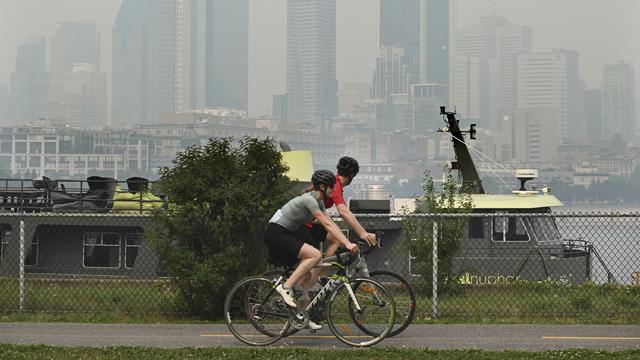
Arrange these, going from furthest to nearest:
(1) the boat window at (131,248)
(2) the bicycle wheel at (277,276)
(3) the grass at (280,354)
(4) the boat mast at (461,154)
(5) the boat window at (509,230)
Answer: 1. (4) the boat mast at (461,154)
2. (1) the boat window at (131,248)
3. (5) the boat window at (509,230)
4. (2) the bicycle wheel at (277,276)
5. (3) the grass at (280,354)

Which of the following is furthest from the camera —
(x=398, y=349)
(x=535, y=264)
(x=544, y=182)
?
(x=544, y=182)

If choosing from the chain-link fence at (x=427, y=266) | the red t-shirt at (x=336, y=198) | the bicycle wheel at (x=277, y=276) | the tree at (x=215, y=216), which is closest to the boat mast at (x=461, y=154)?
the chain-link fence at (x=427, y=266)

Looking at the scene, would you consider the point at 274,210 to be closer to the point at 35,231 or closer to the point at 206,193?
the point at 206,193

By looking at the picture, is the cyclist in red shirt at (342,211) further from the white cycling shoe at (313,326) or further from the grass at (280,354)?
the grass at (280,354)

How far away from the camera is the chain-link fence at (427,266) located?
46.0ft

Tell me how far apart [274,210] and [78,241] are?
11171 millimetres

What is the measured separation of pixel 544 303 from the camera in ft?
48.1

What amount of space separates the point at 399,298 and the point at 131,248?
501 inches

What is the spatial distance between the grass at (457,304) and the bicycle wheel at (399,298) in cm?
176

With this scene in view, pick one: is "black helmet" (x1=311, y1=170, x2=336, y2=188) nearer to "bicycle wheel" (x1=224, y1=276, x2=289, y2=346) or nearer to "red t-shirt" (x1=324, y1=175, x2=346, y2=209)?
"red t-shirt" (x1=324, y1=175, x2=346, y2=209)

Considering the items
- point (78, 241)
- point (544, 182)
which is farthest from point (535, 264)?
point (544, 182)

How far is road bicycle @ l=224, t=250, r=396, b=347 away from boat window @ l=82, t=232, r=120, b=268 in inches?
485

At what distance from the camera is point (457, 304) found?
1482 cm

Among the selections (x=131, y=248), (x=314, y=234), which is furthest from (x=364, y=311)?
(x=131, y=248)
